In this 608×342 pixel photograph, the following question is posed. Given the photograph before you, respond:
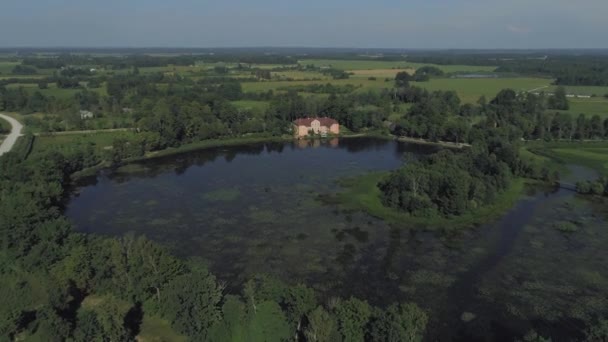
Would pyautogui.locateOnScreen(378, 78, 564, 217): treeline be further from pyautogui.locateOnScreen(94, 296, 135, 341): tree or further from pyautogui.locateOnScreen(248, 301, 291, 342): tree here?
pyautogui.locateOnScreen(94, 296, 135, 341): tree

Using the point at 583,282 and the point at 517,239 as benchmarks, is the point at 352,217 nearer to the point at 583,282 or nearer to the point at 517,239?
the point at 517,239

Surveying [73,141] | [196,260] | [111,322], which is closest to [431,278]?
[196,260]

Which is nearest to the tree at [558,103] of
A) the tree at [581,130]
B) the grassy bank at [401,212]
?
the tree at [581,130]

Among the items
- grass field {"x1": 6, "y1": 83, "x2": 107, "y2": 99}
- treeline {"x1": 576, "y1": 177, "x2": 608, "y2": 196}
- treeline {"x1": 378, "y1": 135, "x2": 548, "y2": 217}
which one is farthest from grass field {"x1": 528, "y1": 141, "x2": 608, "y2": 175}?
grass field {"x1": 6, "y1": 83, "x2": 107, "y2": 99}

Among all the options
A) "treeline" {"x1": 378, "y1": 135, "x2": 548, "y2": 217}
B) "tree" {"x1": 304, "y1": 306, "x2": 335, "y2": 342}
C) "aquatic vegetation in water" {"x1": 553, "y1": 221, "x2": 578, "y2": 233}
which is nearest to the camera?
"tree" {"x1": 304, "y1": 306, "x2": 335, "y2": 342}

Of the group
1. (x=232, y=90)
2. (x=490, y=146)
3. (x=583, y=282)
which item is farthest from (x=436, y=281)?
(x=232, y=90)

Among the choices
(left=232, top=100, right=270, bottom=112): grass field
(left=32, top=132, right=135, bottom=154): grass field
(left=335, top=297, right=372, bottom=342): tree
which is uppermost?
(left=232, top=100, right=270, bottom=112): grass field
